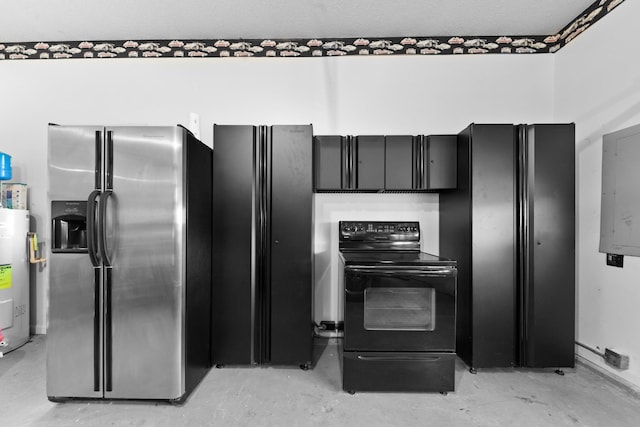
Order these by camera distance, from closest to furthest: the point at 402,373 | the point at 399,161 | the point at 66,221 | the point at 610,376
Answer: the point at 66,221 < the point at 402,373 < the point at 610,376 < the point at 399,161

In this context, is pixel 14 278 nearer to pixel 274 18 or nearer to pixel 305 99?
pixel 305 99

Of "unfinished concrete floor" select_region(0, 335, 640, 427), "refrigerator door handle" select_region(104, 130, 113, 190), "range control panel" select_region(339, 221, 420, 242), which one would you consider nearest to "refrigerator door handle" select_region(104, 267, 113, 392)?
"unfinished concrete floor" select_region(0, 335, 640, 427)

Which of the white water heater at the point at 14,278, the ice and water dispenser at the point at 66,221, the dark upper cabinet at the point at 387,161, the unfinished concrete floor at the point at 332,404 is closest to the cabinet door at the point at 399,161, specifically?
the dark upper cabinet at the point at 387,161

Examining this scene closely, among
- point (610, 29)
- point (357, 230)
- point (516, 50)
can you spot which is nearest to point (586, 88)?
point (610, 29)

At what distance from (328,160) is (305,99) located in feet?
2.63

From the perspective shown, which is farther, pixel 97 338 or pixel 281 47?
pixel 281 47

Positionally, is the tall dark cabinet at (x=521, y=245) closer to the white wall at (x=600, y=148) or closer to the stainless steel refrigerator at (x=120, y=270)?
the white wall at (x=600, y=148)

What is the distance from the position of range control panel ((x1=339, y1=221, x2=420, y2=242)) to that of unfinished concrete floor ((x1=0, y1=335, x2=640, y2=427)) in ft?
3.73

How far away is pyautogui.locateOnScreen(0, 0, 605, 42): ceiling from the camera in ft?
7.68

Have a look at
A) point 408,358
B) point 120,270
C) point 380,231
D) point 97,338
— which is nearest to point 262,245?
point 120,270

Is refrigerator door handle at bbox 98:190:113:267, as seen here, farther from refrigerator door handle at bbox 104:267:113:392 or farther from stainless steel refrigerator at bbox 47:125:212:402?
refrigerator door handle at bbox 104:267:113:392

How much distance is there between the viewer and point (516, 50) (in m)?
2.76

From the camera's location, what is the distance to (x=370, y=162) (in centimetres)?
247

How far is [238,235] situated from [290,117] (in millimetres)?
1324
